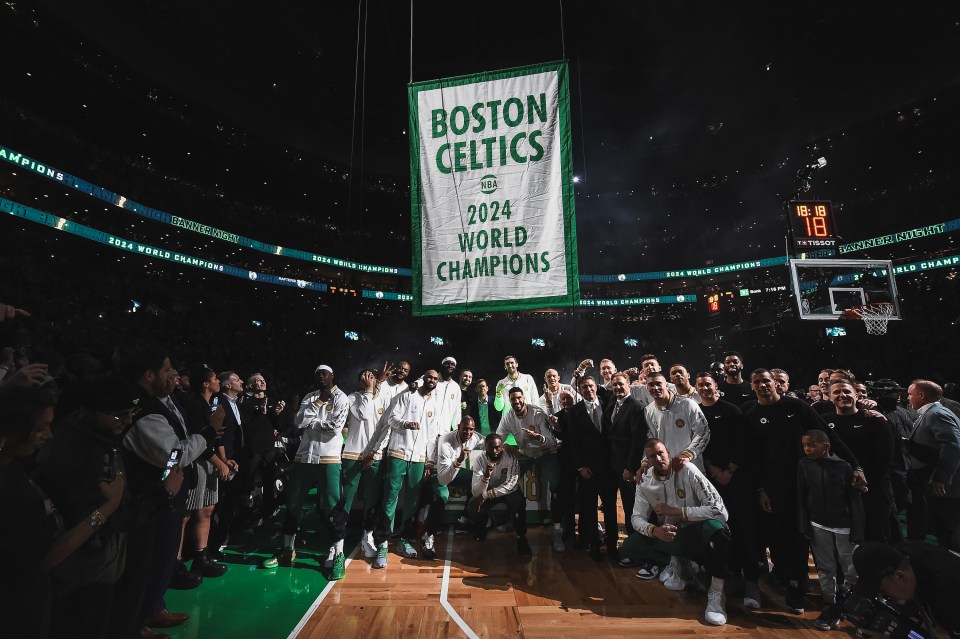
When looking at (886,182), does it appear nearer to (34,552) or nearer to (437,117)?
(437,117)

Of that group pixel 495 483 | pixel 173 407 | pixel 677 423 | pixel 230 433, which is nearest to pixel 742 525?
pixel 677 423

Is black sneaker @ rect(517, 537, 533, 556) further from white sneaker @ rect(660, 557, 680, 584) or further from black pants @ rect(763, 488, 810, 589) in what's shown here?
black pants @ rect(763, 488, 810, 589)

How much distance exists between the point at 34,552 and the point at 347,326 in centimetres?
2367

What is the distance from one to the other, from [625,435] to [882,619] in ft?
9.36

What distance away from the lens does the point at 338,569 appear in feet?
14.6

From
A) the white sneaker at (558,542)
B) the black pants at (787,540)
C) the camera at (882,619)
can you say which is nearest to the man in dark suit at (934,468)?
the black pants at (787,540)

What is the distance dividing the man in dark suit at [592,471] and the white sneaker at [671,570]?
2.16 feet

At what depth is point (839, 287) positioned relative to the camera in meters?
9.11

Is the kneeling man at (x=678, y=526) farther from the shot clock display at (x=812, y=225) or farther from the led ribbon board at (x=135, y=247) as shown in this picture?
the led ribbon board at (x=135, y=247)

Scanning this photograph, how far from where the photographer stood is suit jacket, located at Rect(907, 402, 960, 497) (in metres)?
4.58

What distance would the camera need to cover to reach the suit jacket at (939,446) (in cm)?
458

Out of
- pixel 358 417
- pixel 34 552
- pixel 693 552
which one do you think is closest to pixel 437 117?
pixel 34 552

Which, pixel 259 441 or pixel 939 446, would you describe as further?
pixel 259 441

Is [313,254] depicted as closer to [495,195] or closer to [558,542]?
[558,542]
